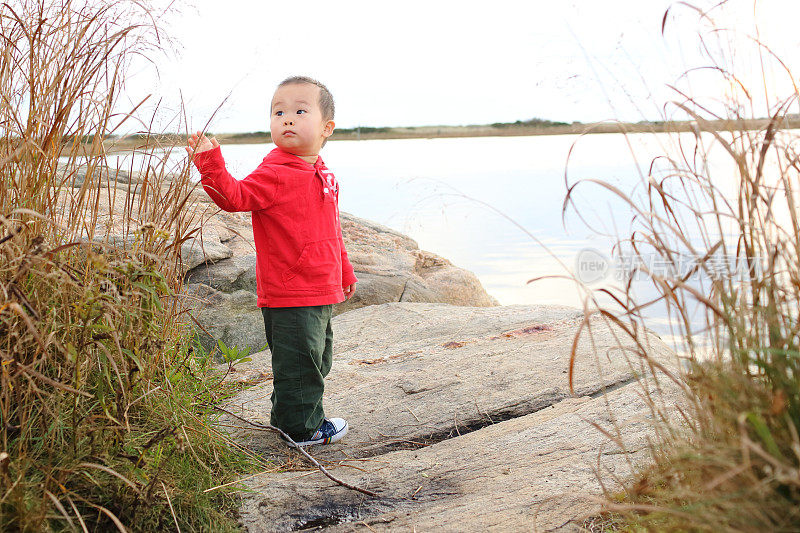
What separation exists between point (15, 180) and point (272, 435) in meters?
1.42

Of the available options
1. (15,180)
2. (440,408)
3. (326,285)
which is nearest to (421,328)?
(440,408)

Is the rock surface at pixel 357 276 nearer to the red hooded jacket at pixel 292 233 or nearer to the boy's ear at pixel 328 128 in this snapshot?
the red hooded jacket at pixel 292 233

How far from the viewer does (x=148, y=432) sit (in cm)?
210

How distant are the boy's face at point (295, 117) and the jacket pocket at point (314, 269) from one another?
43 centimetres

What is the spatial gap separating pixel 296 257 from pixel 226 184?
450 millimetres

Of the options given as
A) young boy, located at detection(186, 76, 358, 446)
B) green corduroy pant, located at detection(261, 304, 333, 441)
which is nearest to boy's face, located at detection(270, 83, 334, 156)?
young boy, located at detection(186, 76, 358, 446)

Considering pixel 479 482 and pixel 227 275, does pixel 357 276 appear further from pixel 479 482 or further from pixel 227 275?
pixel 479 482

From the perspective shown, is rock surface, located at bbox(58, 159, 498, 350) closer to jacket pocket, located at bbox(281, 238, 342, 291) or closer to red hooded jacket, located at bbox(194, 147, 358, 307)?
red hooded jacket, located at bbox(194, 147, 358, 307)

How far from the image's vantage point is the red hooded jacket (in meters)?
2.89

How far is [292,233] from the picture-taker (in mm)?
2912

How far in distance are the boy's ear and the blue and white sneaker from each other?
125cm

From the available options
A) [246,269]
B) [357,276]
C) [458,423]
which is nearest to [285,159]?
[458,423]

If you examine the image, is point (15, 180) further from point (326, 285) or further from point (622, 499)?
point (622, 499)

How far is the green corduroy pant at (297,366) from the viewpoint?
2.92 meters
